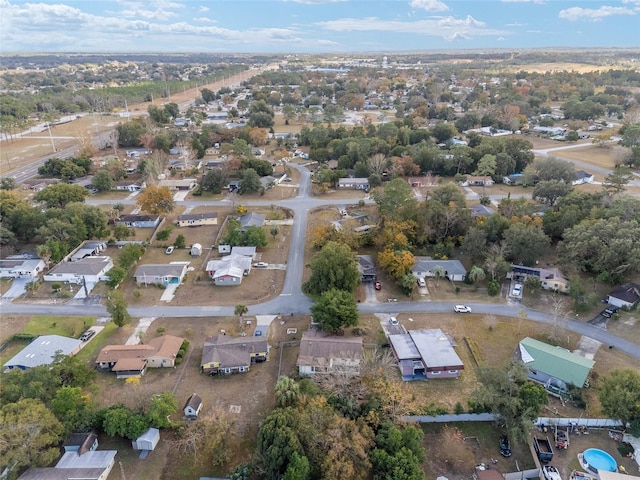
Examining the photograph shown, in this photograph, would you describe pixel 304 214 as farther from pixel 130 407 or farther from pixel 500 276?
pixel 130 407

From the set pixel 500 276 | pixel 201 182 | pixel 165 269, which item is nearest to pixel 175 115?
pixel 201 182

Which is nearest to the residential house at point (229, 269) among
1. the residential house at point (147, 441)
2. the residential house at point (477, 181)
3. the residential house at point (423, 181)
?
the residential house at point (147, 441)

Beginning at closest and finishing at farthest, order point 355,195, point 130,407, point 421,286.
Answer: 1. point 130,407
2. point 421,286
3. point 355,195

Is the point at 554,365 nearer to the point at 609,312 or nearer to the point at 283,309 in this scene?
the point at 609,312

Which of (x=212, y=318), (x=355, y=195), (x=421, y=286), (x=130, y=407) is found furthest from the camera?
(x=355, y=195)

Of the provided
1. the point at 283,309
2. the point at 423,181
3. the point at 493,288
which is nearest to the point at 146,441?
the point at 283,309

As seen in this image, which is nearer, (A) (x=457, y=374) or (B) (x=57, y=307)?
(A) (x=457, y=374)
